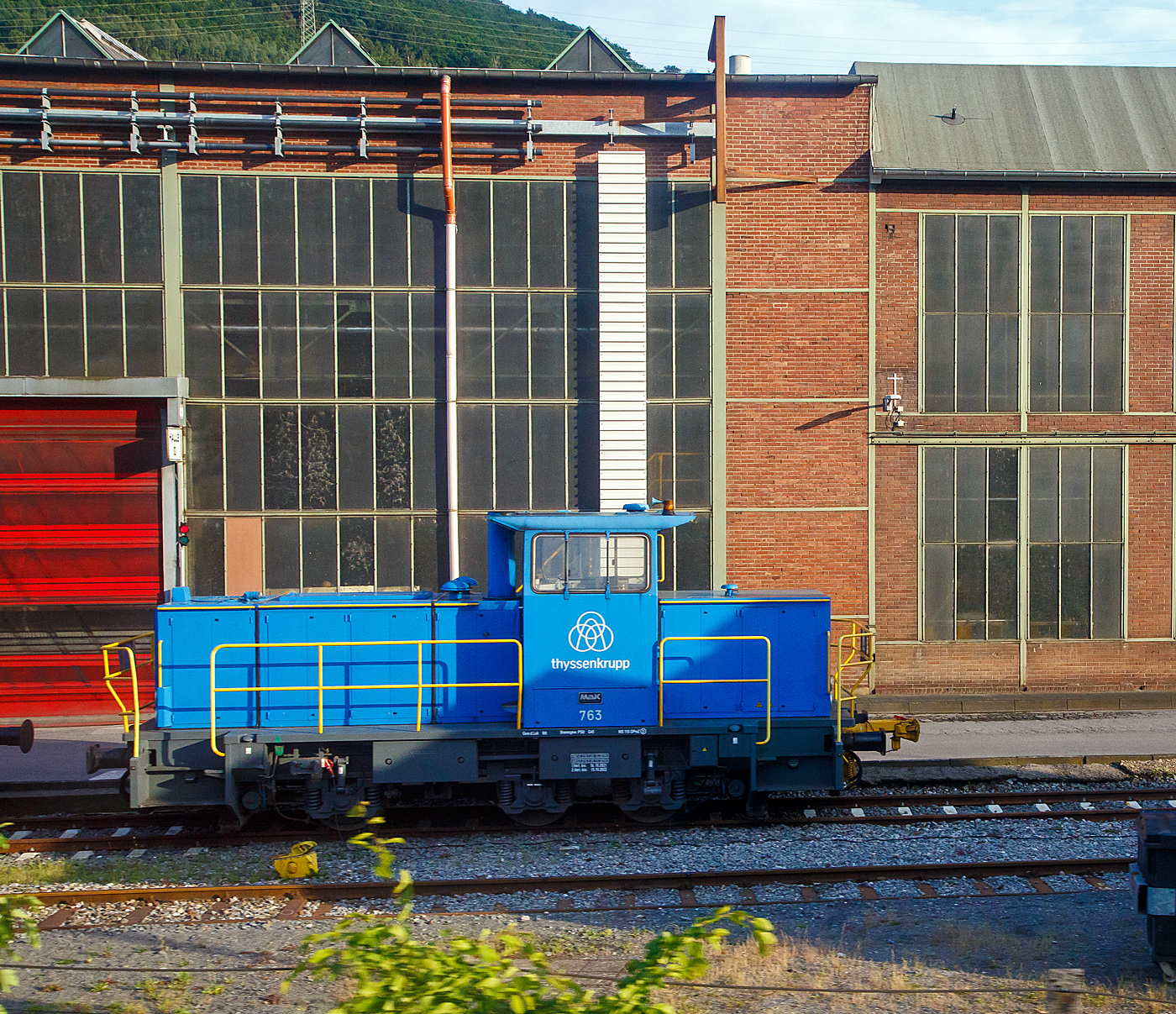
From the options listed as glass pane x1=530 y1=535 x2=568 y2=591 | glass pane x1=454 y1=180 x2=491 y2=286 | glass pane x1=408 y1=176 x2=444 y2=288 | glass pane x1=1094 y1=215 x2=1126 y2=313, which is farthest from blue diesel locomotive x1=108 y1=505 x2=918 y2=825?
glass pane x1=1094 y1=215 x2=1126 y2=313

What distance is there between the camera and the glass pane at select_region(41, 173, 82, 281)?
15945mm

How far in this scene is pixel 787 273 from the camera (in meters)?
16.8

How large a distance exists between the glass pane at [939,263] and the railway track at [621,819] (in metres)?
9.15

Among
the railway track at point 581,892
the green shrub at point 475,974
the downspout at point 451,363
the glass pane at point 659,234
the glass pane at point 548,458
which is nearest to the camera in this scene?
the green shrub at point 475,974

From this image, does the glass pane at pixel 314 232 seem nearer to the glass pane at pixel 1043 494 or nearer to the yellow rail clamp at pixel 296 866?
the yellow rail clamp at pixel 296 866

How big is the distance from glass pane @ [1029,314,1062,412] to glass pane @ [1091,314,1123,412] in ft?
2.38

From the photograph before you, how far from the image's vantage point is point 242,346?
16.2 meters

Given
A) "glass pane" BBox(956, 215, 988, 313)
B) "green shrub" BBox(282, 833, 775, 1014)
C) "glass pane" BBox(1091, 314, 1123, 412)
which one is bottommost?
"green shrub" BBox(282, 833, 775, 1014)

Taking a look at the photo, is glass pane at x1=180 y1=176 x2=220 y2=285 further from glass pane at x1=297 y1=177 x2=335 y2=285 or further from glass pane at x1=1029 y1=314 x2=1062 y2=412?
glass pane at x1=1029 y1=314 x2=1062 y2=412

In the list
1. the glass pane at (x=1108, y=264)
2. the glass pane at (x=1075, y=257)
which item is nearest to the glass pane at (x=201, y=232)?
the glass pane at (x=1075, y=257)

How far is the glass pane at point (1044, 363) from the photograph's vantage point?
684 inches

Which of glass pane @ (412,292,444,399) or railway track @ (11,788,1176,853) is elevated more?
glass pane @ (412,292,444,399)

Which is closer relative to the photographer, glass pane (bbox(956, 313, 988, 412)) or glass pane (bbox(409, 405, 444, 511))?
glass pane (bbox(409, 405, 444, 511))

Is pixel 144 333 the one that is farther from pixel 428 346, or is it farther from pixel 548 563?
pixel 548 563
